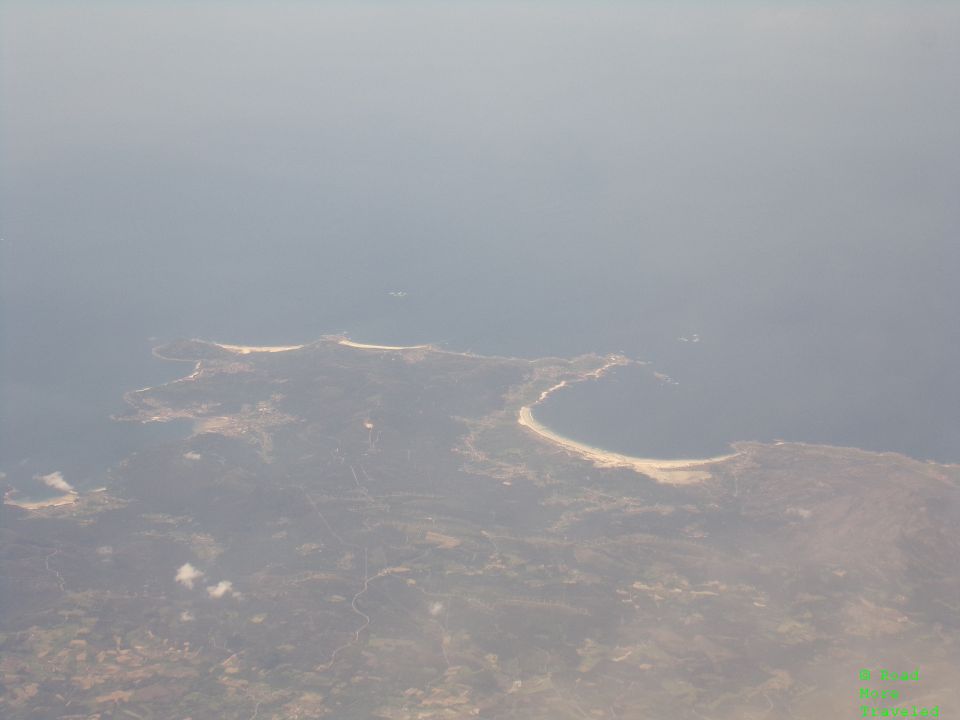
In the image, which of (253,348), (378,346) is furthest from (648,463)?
(253,348)

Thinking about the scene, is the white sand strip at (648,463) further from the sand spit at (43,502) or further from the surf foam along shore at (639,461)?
the sand spit at (43,502)

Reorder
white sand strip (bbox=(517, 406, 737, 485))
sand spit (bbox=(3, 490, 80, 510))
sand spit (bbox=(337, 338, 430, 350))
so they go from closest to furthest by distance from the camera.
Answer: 1. sand spit (bbox=(3, 490, 80, 510))
2. white sand strip (bbox=(517, 406, 737, 485))
3. sand spit (bbox=(337, 338, 430, 350))

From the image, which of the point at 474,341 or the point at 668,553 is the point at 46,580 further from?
the point at 474,341

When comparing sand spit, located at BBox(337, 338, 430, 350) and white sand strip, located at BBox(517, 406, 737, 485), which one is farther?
sand spit, located at BBox(337, 338, 430, 350)

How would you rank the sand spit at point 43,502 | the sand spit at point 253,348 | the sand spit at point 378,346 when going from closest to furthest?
the sand spit at point 43,502 < the sand spit at point 253,348 < the sand spit at point 378,346

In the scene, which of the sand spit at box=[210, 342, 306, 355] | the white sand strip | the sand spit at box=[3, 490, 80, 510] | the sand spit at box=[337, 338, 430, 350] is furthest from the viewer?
the sand spit at box=[337, 338, 430, 350]

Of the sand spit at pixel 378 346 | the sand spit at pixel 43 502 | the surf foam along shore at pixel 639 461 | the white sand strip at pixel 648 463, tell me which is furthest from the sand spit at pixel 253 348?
the white sand strip at pixel 648 463

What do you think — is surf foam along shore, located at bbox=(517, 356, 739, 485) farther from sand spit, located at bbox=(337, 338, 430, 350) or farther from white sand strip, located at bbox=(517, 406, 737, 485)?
sand spit, located at bbox=(337, 338, 430, 350)

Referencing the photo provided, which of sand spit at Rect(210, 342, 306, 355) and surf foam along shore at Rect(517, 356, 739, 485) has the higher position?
sand spit at Rect(210, 342, 306, 355)

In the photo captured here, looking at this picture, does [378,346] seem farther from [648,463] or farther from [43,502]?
[43,502]

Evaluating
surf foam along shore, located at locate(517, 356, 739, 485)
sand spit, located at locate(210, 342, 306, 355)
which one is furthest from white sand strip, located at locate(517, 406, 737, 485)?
sand spit, located at locate(210, 342, 306, 355)

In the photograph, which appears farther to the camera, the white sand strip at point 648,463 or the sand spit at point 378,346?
the sand spit at point 378,346

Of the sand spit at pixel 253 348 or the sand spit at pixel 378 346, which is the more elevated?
the sand spit at pixel 378 346
